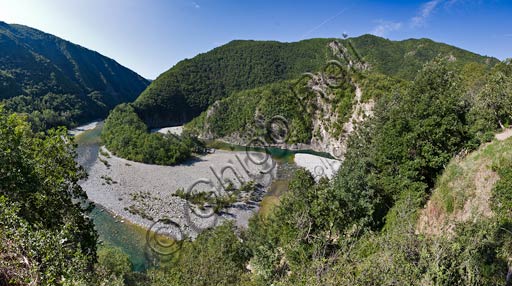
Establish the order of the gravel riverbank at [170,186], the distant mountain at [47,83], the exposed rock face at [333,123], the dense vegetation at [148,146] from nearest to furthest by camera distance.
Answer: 1. the gravel riverbank at [170,186]
2. the dense vegetation at [148,146]
3. the exposed rock face at [333,123]
4. the distant mountain at [47,83]

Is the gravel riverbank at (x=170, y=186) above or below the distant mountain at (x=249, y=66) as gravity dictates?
below

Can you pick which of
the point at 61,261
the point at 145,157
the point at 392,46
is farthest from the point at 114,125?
the point at 392,46

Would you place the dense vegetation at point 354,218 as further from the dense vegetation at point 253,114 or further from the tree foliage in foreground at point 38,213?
the dense vegetation at point 253,114

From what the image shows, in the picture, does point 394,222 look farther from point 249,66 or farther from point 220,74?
point 249,66

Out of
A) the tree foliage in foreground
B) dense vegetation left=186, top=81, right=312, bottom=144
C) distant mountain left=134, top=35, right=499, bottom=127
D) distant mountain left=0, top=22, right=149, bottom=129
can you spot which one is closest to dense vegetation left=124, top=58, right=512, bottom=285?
the tree foliage in foreground

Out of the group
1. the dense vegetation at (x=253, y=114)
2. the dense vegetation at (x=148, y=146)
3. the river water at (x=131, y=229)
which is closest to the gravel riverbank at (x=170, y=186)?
the river water at (x=131, y=229)
